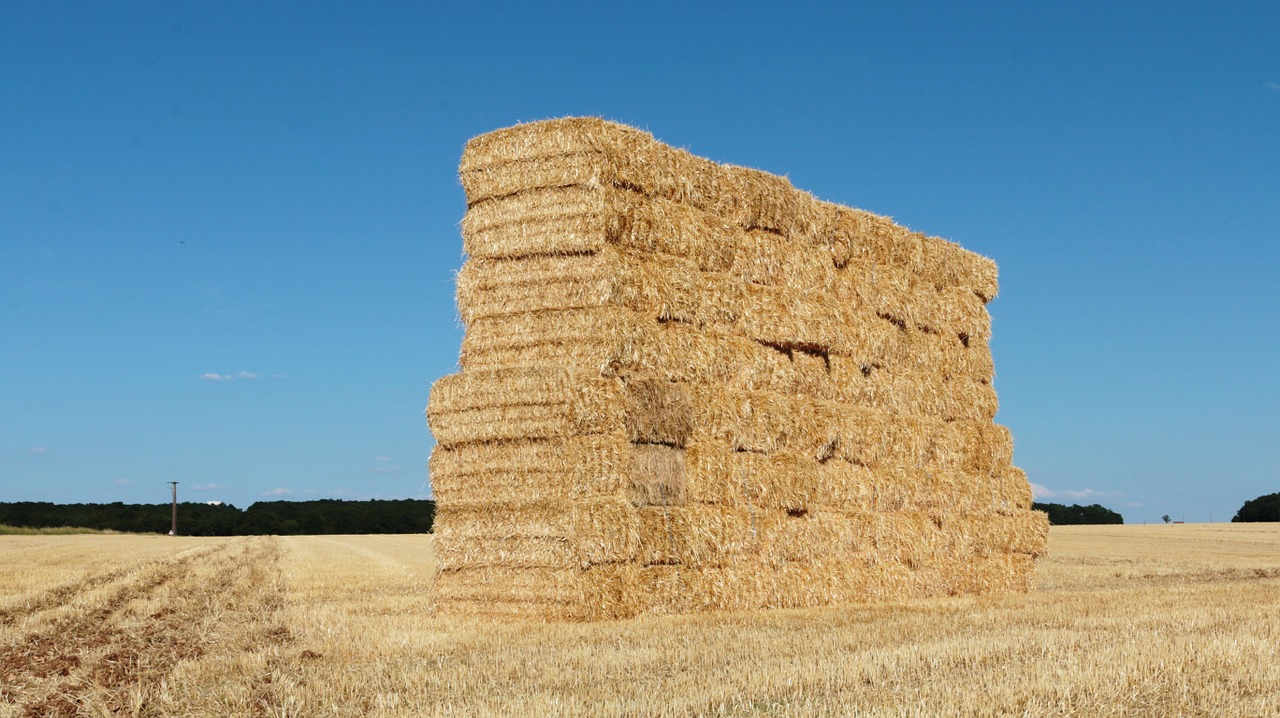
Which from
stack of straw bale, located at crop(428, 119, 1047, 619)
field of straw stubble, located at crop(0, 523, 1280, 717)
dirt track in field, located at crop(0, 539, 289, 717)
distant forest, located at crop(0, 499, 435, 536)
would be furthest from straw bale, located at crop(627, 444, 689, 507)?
distant forest, located at crop(0, 499, 435, 536)

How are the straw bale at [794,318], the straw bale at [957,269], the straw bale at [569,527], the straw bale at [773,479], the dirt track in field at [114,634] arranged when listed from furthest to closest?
the straw bale at [957,269] → the straw bale at [794,318] → the straw bale at [773,479] → the straw bale at [569,527] → the dirt track in field at [114,634]

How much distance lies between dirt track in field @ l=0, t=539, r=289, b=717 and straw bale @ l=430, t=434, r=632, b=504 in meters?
2.34

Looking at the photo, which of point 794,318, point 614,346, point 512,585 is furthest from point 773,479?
point 512,585

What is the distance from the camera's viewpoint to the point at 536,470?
11.5m

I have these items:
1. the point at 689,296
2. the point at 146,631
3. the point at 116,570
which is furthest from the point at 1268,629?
the point at 116,570

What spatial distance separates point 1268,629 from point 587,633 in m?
5.69

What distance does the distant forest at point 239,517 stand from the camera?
2844 inches

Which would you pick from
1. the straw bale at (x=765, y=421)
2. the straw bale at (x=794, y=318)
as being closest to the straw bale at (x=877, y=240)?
the straw bale at (x=794, y=318)

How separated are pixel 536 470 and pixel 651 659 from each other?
4.12m

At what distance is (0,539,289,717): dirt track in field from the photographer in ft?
22.2

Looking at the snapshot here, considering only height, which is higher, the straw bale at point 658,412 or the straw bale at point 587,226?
the straw bale at point 587,226

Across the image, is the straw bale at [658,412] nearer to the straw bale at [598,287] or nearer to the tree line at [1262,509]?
the straw bale at [598,287]

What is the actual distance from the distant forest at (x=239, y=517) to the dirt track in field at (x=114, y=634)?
5671 cm

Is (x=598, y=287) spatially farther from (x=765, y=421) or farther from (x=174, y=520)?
(x=174, y=520)
